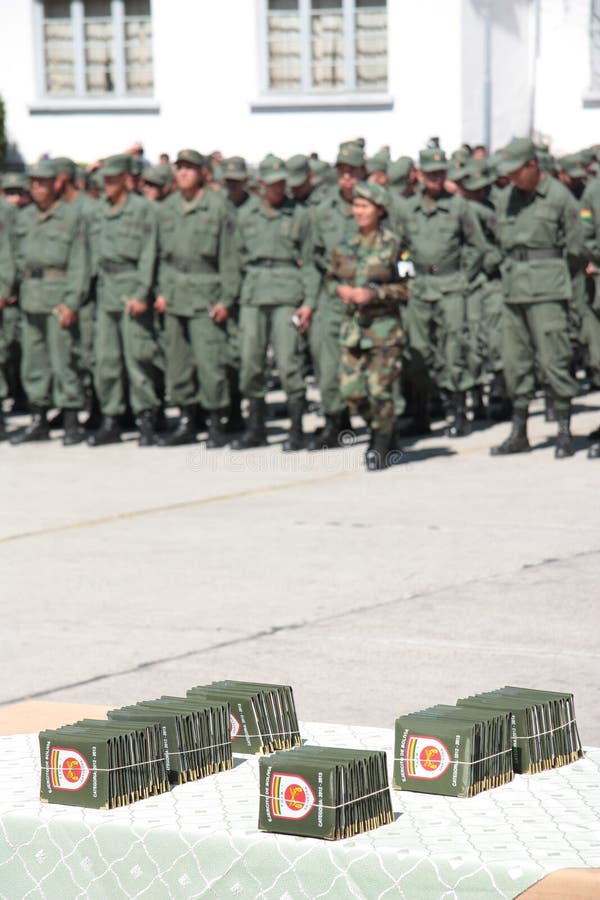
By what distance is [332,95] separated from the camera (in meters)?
24.3

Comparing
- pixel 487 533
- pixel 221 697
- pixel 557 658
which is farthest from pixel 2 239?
pixel 221 697

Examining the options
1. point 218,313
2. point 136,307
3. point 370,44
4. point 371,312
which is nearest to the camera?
point 371,312

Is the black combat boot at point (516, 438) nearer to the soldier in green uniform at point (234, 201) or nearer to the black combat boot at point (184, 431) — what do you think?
the soldier in green uniform at point (234, 201)

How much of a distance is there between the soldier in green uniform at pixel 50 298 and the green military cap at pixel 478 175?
3.11 meters

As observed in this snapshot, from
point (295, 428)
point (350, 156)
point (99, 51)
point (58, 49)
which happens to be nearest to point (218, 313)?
point (295, 428)

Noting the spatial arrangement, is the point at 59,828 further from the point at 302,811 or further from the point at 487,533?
the point at 487,533

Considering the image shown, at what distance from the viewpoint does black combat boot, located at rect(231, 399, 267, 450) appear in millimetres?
13008

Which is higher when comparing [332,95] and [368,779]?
[332,95]

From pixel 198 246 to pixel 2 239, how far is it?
2039 mm

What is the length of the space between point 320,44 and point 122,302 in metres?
12.5

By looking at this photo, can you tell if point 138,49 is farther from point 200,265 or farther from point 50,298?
point 200,265

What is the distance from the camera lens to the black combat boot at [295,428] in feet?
42.0

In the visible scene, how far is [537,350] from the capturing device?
1178 centimetres

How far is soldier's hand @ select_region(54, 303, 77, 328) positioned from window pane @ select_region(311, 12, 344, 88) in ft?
39.5
